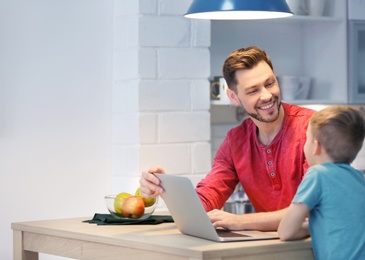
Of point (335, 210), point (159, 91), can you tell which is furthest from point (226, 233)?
point (159, 91)

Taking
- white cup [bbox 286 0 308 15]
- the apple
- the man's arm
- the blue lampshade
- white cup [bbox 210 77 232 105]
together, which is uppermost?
white cup [bbox 286 0 308 15]

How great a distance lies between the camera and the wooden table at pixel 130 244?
7.38 feet

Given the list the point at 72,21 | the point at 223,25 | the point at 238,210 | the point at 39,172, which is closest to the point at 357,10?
the point at 223,25

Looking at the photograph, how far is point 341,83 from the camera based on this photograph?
430cm

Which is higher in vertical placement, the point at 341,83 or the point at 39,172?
the point at 341,83

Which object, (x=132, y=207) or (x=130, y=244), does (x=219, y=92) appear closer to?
(x=132, y=207)

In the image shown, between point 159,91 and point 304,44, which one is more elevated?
point 304,44

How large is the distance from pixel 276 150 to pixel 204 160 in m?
0.85

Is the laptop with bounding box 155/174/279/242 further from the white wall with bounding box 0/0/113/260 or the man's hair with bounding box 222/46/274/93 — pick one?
the white wall with bounding box 0/0/113/260

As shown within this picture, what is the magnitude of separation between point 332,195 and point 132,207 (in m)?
0.77

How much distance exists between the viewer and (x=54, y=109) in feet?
11.5

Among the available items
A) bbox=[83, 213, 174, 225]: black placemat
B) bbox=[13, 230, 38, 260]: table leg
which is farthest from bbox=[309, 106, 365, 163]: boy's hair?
bbox=[13, 230, 38, 260]: table leg

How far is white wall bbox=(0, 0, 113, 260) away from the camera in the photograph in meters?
3.43

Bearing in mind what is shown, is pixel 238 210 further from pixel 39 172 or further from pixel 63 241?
pixel 63 241
